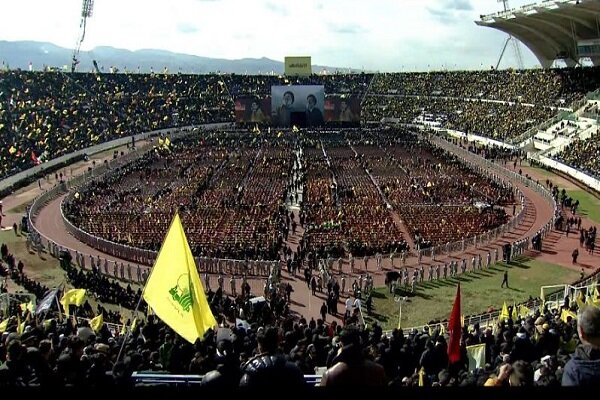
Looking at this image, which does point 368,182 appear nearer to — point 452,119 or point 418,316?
point 418,316

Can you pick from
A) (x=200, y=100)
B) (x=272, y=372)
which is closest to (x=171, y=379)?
(x=272, y=372)

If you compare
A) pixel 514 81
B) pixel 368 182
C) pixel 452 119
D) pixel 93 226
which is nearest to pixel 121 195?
pixel 93 226

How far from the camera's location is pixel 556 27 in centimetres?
7919

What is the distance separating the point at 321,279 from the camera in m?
25.3

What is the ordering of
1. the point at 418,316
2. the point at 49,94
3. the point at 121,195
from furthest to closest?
the point at 49,94 < the point at 121,195 < the point at 418,316

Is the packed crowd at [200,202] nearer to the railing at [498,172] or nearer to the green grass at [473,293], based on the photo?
the green grass at [473,293]

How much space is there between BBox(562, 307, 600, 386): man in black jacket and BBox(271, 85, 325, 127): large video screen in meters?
87.9

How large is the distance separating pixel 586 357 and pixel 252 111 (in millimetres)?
89517

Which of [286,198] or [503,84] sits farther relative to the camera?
[503,84]

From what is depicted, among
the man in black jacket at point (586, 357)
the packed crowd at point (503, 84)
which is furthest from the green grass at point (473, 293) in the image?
the packed crowd at point (503, 84)

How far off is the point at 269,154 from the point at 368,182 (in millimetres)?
18994

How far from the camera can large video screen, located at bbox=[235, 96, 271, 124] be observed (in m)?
92.2

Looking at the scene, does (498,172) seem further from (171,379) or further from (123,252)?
(171,379)

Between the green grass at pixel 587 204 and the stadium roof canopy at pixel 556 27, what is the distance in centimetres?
2830
